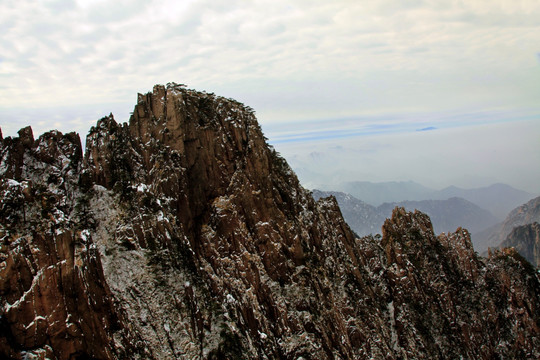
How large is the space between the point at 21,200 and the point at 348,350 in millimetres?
56378

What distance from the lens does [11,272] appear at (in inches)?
1088

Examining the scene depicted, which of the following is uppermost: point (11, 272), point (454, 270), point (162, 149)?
Result: point (162, 149)

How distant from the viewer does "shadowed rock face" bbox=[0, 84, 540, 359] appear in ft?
98.7

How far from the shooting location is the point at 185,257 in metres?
45.0

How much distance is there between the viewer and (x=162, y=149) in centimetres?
5262

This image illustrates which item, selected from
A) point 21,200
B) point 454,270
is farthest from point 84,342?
point 454,270

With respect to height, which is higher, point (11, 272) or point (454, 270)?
point (11, 272)

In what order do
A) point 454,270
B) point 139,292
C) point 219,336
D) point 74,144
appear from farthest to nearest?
point 454,270 → point 74,144 → point 219,336 → point 139,292

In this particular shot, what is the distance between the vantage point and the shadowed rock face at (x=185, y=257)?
30.1m

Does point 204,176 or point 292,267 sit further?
point 292,267

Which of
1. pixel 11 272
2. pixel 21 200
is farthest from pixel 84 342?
pixel 21 200

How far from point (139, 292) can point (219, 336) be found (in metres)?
11.7

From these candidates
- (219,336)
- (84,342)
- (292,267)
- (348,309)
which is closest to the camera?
(84,342)

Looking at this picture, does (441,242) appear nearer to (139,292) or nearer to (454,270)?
(454,270)
